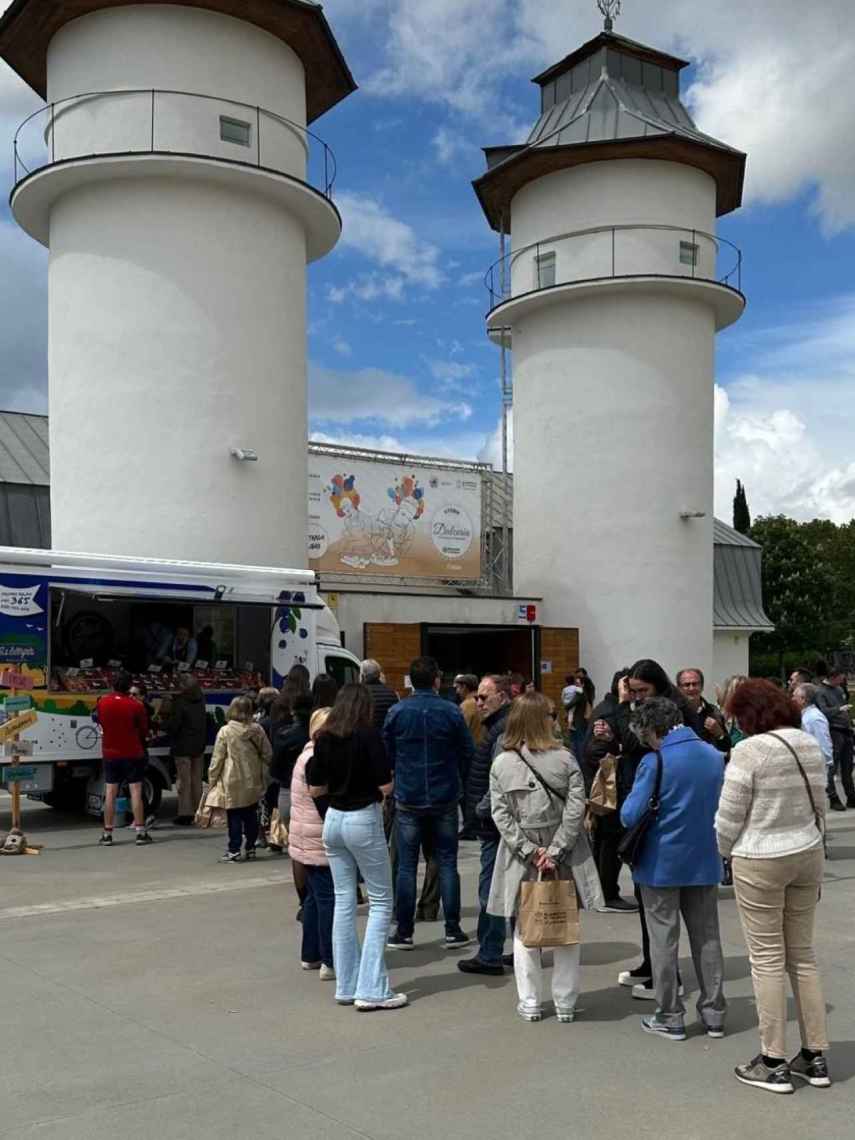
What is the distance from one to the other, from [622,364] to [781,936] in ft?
71.6

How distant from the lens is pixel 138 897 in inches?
409

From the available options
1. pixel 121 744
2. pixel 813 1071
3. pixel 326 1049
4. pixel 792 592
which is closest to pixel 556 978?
pixel 326 1049

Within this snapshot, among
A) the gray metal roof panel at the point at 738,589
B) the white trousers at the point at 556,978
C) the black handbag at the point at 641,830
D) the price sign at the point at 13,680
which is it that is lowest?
the white trousers at the point at 556,978

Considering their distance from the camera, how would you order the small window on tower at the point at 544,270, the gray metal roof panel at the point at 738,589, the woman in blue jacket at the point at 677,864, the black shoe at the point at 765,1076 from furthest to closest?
the gray metal roof panel at the point at 738,589
the small window on tower at the point at 544,270
the woman in blue jacket at the point at 677,864
the black shoe at the point at 765,1076

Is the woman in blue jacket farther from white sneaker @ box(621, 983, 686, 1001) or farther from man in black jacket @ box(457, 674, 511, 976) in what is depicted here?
man in black jacket @ box(457, 674, 511, 976)

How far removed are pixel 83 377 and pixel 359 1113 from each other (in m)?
17.0

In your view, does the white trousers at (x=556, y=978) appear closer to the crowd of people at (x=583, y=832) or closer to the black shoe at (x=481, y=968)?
the crowd of people at (x=583, y=832)

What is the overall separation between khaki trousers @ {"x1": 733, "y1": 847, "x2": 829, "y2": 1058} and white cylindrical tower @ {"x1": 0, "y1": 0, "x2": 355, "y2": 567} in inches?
620

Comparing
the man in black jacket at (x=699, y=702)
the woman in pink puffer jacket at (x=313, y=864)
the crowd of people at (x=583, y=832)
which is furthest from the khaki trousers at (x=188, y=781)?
the woman in pink puffer jacket at (x=313, y=864)

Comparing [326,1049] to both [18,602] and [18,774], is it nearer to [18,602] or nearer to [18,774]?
[18,774]

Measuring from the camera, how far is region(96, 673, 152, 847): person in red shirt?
13.3 metres

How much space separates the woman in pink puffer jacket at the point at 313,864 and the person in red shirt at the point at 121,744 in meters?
5.98

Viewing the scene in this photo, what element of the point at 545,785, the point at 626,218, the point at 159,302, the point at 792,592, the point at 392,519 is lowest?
the point at 545,785

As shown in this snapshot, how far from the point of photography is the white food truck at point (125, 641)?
14.3 metres
